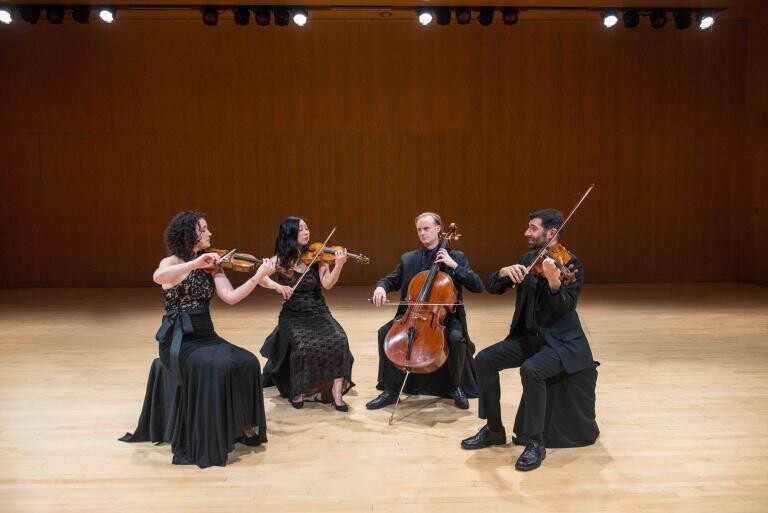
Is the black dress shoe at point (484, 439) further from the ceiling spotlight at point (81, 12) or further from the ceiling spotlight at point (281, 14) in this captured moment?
the ceiling spotlight at point (81, 12)

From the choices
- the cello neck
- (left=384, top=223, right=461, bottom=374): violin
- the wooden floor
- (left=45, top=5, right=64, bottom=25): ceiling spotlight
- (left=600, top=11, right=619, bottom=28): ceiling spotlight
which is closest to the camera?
Result: the wooden floor

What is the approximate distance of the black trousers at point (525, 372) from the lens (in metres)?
3.08

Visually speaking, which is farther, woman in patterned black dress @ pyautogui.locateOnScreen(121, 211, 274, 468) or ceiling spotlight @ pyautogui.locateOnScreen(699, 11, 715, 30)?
ceiling spotlight @ pyautogui.locateOnScreen(699, 11, 715, 30)

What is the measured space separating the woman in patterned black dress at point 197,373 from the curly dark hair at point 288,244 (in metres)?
0.59

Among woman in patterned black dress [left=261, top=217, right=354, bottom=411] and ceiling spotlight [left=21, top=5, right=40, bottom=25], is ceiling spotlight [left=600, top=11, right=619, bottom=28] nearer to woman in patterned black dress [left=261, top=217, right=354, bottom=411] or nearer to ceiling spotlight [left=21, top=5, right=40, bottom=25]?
woman in patterned black dress [left=261, top=217, right=354, bottom=411]

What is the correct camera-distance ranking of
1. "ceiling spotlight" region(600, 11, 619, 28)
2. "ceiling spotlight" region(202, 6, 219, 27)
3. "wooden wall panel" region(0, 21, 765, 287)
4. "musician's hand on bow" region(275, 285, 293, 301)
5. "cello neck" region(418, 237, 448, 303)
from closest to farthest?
1. "cello neck" region(418, 237, 448, 303)
2. "musician's hand on bow" region(275, 285, 293, 301)
3. "ceiling spotlight" region(600, 11, 619, 28)
4. "ceiling spotlight" region(202, 6, 219, 27)
5. "wooden wall panel" region(0, 21, 765, 287)

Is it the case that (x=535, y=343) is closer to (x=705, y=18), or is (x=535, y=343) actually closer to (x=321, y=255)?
(x=321, y=255)

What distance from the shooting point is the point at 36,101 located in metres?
8.43

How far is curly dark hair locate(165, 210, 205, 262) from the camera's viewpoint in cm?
324

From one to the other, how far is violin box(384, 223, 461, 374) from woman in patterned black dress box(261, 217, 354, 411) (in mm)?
437

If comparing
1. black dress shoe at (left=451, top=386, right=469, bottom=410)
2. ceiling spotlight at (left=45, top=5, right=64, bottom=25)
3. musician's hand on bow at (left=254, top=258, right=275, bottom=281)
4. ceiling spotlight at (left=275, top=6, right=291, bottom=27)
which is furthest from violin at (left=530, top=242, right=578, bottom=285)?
ceiling spotlight at (left=45, top=5, right=64, bottom=25)

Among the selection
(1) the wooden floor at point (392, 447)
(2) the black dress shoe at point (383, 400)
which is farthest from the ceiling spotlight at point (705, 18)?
(2) the black dress shoe at point (383, 400)

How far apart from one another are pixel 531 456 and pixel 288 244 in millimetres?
1740

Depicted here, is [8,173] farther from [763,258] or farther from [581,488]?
[763,258]
